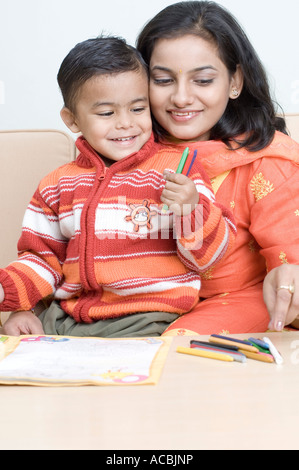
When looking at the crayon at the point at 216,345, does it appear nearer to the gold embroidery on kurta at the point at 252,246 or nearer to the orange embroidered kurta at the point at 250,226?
the orange embroidered kurta at the point at 250,226

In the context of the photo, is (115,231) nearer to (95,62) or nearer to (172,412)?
(95,62)

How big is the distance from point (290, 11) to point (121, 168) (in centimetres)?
87

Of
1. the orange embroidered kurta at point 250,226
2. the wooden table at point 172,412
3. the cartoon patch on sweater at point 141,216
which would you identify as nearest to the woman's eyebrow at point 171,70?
the orange embroidered kurta at point 250,226

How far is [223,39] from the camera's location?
1.18 m

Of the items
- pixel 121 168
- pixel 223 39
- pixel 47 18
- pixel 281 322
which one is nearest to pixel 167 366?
pixel 281 322

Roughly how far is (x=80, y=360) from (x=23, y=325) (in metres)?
0.35

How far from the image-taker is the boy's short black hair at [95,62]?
3.56ft

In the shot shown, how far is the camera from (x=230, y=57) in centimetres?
120

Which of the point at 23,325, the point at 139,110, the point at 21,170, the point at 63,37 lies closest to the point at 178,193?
the point at 139,110

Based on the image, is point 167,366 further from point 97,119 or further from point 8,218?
point 8,218

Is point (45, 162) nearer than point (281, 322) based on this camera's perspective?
No

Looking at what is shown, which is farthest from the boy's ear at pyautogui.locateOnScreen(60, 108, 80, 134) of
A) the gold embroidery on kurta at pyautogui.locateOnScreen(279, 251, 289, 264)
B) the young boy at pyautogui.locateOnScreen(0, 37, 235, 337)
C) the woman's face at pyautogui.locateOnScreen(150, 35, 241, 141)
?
the gold embroidery on kurta at pyautogui.locateOnScreen(279, 251, 289, 264)

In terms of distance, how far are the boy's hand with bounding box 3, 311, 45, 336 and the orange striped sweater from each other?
2 cm

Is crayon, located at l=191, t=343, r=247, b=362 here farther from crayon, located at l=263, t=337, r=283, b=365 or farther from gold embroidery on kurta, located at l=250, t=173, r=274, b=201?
gold embroidery on kurta, located at l=250, t=173, r=274, b=201
